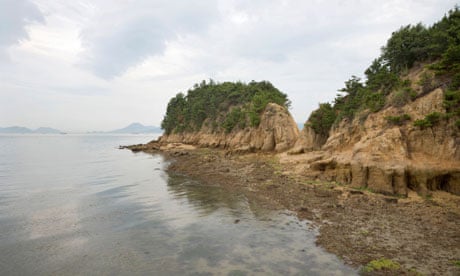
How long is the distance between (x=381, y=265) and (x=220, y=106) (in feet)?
198

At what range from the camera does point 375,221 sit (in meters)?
12.6

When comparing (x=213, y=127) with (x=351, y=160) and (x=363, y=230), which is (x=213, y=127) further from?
(x=363, y=230)

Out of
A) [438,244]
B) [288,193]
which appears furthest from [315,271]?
[288,193]

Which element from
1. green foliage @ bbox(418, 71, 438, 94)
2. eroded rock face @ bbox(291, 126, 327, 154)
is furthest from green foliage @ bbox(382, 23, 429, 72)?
eroded rock face @ bbox(291, 126, 327, 154)

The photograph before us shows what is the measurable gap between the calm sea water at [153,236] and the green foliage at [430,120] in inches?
413

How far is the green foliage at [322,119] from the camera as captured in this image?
3114 centimetres

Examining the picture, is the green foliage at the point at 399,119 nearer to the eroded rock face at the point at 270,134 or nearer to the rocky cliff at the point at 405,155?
the rocky cliff at the point at 405,155

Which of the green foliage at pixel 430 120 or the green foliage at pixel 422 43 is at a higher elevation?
the green foliage at pixel 422 43

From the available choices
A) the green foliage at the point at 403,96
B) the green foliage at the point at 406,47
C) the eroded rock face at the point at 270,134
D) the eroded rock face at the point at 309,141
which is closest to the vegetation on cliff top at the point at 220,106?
the eroded rock face at the point at 270,134

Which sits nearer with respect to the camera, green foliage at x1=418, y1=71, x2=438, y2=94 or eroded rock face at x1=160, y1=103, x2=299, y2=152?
green foliage at x1=418, y1=71, x2=438, y2=94

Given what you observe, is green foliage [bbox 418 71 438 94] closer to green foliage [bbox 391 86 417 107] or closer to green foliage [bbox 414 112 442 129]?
green foliage [bbox 391 86 417 107]

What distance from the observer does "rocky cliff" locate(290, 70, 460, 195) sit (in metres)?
15.3

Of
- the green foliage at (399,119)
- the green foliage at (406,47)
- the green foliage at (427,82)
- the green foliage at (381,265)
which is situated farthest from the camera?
the green foliage at (406,47)

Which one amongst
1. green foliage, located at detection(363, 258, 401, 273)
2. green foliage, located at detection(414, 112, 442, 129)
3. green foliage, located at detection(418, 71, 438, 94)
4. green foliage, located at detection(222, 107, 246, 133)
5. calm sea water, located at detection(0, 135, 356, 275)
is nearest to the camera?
green foliage, located at detection(363, 258, 401, 273)
